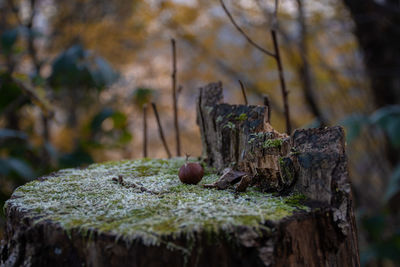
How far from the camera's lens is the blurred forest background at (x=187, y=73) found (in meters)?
2.13

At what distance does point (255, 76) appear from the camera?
4.55m

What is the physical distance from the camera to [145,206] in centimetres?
76

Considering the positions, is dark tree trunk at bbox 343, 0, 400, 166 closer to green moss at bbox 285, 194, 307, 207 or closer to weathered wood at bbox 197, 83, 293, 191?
weathered wood at bbox 197, 83, 293, 191

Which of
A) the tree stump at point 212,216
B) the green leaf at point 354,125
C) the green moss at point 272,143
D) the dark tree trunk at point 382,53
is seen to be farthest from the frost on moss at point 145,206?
the dark tree trunk at point 382,53

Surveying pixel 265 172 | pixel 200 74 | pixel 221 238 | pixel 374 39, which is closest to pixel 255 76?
pixel 200 74

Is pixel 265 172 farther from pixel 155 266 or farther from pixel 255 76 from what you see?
pixel 255 76

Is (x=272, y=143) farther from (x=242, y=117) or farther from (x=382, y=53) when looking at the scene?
(x=382, y=53)

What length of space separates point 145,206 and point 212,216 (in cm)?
16

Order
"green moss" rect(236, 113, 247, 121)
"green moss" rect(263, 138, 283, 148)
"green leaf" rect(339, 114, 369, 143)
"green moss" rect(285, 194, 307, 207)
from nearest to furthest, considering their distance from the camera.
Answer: "green moss" rect(285, 194, 307, 207)
"green moss" rect(263, 138, 283, 148)
"green moss" rect(236, 113, 247, 121)
"green leaf" rect(339, 114, 369, 143)

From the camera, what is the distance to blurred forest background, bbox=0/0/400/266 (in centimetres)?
213

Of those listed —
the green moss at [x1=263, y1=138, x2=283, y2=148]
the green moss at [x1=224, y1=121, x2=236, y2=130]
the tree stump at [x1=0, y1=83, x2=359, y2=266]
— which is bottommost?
the tree stump at [x1=0, y1=83, x2=359, y2=266]

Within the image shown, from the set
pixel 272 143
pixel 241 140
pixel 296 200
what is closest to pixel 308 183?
pixel 296 200

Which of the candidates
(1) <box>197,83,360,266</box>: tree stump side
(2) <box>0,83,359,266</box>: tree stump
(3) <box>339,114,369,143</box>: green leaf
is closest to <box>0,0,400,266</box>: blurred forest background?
(3) <box>339,114,369,143</box>: green leaf

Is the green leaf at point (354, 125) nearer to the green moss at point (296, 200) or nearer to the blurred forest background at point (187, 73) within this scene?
the blurred forest background at point (187, 73)
